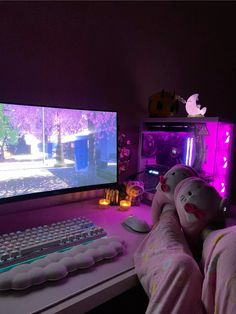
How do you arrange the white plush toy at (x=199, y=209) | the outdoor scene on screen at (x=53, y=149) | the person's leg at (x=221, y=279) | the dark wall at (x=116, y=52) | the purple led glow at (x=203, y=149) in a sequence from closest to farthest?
the person's leg at (x=221, y=279)
the white plush toy at (x=199, y=209)
the outdoor scene on screen at (x=53, y=149)
the dark wall at (x=116, y=52)
the purple led glow at (x=203, y=149)

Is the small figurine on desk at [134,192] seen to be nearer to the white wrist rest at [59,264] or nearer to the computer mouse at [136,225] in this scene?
the computer mouse at [136,225]

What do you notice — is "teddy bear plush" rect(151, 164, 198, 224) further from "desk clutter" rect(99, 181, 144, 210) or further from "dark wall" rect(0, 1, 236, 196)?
"dark wall" rect(0, 1, 236, 196)

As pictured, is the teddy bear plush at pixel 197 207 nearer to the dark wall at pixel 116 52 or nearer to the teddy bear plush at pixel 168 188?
the teddy bear plush at pixel 168 188

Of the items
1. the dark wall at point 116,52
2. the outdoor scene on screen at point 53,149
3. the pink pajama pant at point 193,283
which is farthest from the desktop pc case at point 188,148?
the pink pajama pant at point 193,283

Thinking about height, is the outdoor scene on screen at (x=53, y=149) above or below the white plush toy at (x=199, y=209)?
above

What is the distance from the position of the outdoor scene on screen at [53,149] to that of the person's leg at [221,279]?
0.65m

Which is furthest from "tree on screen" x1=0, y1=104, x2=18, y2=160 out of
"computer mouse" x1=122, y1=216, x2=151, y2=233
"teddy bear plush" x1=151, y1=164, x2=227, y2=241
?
"teddy bear plush" x1=151, y1=164, x2=227, y2=241

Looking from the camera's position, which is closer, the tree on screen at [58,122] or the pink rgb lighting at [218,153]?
the tree on screen at [58,122]

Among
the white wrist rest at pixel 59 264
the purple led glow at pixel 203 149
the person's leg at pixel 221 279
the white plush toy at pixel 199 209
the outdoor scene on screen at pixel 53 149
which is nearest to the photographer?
the person's leg at pixel 221 279

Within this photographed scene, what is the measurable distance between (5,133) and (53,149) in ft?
0.62

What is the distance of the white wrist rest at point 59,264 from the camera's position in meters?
0.54

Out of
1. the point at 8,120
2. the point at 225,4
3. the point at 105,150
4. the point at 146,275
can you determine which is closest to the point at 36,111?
the point at 8,120

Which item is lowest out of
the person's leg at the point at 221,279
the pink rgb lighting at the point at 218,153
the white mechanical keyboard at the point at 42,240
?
the white mechanical keyboard at the point at 42,240

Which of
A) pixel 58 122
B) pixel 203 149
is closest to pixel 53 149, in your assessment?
pixel 58 122
